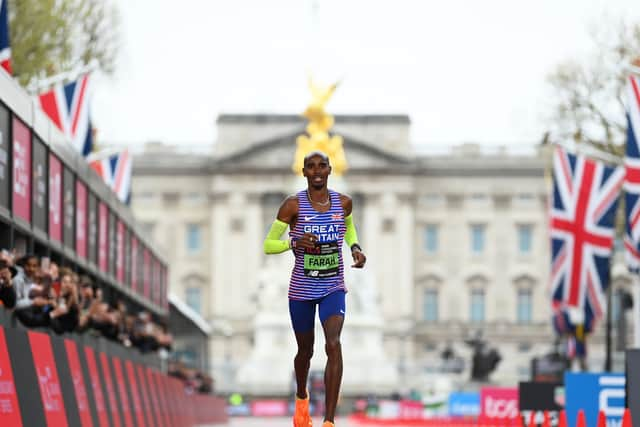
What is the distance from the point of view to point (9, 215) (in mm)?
19828

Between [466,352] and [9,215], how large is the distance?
11855cm

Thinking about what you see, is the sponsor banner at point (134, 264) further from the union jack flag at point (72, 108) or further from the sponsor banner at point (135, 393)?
the sponsor banner at point (135, 393)

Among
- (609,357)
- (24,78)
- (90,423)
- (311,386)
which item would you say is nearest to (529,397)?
(90,423)

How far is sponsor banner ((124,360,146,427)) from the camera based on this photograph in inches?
847

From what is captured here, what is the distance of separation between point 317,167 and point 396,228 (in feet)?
425

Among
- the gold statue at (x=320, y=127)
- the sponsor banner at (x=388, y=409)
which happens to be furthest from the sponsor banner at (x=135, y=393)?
the gold statue at (x=320, y=127)

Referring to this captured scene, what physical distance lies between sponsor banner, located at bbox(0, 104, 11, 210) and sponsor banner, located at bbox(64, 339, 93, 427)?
10.9ft

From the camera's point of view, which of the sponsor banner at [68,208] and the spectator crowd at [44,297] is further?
the sponsor banner at [68,208]

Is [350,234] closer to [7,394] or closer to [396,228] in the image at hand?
[7,394]

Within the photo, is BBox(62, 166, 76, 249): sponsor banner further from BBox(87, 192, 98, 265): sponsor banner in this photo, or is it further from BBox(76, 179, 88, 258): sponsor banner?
BBox(87, 192, 98, 265): sponsor banner

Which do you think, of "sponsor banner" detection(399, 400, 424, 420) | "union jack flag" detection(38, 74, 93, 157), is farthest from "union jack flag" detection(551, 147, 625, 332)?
"sponsor banner" detection(399, 400, 424, 420)

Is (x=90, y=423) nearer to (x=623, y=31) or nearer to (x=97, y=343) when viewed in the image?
(x=97, y=343)

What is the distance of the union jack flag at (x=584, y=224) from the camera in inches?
1517

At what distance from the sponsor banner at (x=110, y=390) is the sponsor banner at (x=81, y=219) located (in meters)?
8.53
